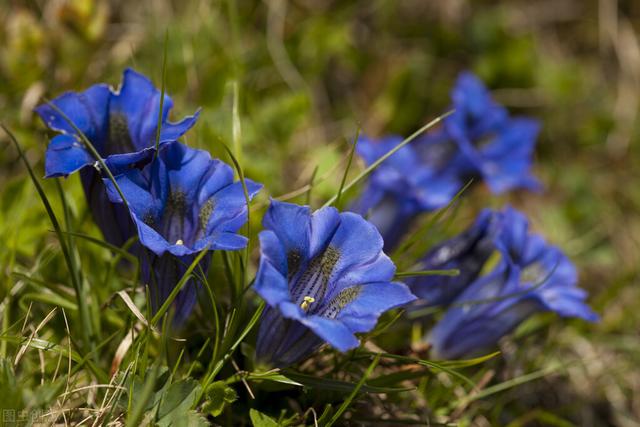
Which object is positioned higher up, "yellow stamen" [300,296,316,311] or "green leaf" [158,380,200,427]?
"yellow stamen" [300,296,316,311]

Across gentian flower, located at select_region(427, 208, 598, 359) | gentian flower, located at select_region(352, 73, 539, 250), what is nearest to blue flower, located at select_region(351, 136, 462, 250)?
gentian flower, located at select_region(352, 73, 539, 250)

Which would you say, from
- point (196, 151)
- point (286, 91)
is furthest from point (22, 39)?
point (196, 151)

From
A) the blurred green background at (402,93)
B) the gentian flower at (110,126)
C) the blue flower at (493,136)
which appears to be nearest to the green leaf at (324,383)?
the blurred green background at (402,93)

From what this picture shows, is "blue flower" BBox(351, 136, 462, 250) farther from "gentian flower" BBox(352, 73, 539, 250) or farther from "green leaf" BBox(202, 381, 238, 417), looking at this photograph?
"green leaf" BBox(202, 381, 238, 417)

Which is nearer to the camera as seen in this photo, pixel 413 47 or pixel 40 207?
pixel 40 207

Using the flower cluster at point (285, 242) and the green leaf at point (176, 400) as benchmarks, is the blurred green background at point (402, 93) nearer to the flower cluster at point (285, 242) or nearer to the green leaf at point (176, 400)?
the flower cluster at point (285, 242)

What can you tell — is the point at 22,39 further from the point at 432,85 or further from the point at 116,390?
the point at 432,85
